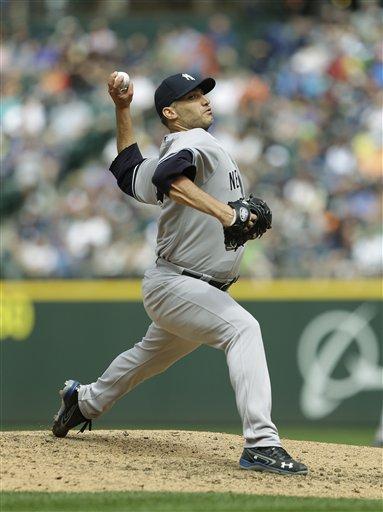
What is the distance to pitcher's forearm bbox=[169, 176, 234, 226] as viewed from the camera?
16.1ft

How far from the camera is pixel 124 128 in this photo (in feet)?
19.2

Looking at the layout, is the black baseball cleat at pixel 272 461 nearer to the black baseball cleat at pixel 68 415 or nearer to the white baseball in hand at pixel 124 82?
the black baseball cleat at pixel 68 415

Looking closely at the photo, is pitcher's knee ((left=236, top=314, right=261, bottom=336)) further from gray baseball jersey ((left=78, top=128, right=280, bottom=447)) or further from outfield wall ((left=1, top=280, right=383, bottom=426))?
outfield wall ((left=1, top=280, right=383, bottom=426))

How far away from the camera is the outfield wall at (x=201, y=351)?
10.4 m

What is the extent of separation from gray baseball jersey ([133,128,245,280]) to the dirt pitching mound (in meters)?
0.98

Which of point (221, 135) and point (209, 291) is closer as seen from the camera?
point (209, 291)

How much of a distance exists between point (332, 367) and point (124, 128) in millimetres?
5249

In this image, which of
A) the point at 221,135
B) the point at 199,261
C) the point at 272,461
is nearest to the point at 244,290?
the point at 221,135

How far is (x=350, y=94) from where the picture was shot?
12.7 m

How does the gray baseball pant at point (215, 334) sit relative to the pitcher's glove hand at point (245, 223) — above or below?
below

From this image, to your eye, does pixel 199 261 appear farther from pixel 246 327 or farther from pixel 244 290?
pixel 244 290

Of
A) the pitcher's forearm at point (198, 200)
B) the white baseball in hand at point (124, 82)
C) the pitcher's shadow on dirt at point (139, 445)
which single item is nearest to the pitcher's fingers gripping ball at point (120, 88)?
the white baseball in hand at point (124, 82)

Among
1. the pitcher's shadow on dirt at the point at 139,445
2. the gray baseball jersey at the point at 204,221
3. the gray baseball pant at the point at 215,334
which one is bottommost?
the pitcher's shadow on dirt at the point at 139,445

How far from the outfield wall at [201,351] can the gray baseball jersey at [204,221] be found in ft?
16.7
